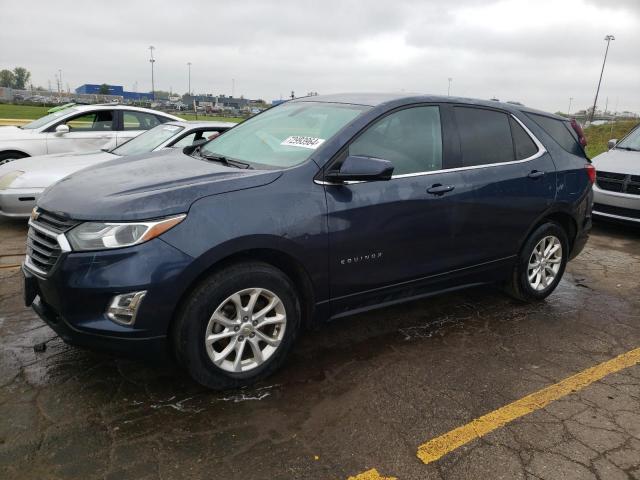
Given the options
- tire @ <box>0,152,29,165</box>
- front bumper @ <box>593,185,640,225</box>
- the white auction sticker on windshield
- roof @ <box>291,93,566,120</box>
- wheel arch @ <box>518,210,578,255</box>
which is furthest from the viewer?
tire @ <box>0,152,29,165</box>

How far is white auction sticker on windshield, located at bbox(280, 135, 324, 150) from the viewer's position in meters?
3.34

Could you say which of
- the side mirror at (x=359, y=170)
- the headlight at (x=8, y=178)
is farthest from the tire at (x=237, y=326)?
the headlight at (x=8, y=178)

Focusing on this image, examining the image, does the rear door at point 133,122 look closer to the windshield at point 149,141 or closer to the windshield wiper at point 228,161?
the windshield at point 149,141

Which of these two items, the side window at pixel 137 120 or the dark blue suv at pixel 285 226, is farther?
the side window at pixel 137 120

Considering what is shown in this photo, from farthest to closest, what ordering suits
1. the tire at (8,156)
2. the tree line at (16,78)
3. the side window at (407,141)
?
the tree line at (16,78) → the tire at (8,156) → the side window at (407,141)

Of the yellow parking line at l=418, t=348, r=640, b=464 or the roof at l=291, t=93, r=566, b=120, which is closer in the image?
the yellow parking line at l=418, t=348, r=640, b=464

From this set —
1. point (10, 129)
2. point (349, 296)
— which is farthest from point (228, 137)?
point (10, 129)

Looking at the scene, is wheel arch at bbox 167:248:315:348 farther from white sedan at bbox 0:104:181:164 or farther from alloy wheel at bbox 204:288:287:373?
white sedan at bbox 0:104:181:164

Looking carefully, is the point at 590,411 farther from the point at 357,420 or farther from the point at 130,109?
the point at 130,109

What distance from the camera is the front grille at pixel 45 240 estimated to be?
278 cm

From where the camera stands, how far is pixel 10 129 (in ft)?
28.1

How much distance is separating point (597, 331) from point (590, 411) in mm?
1339

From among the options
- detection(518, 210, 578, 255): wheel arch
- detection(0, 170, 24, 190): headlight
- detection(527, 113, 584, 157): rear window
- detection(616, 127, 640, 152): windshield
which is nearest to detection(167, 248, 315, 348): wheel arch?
detection(518, 210, 578, 255): wheel arch

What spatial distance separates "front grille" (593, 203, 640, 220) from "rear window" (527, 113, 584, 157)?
309cm
